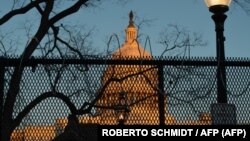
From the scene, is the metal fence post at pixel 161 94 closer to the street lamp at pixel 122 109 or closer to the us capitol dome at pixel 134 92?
the us capitol dome at pixel 134 92

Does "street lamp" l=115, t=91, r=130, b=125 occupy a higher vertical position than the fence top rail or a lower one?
lower

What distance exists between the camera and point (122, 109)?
6.49 meters

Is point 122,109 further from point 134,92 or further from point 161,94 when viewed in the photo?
point 161,94

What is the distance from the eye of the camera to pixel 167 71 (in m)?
6.71

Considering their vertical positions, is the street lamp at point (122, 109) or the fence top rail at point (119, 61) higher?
the fence top rail at point (119, 61)

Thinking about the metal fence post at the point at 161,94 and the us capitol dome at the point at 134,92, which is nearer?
the metal fence post at the point at 161,94

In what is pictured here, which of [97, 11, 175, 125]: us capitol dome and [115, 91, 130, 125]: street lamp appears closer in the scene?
[115, 91, 130, 125]: street lamp

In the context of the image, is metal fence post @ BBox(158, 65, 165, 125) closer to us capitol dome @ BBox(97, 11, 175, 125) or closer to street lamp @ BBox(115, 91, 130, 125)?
us capitol dome @ BBox(97, 11, 175, 125)

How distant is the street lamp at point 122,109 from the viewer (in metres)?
6.49

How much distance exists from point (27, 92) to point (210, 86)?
2371 millimetres

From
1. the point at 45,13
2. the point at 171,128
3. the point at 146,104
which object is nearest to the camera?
the point at 171,128

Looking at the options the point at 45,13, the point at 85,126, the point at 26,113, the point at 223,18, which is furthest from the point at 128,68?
the point at 45,13

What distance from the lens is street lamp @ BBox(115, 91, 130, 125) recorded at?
649 cm

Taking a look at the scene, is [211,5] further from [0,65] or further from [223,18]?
[0,65]
